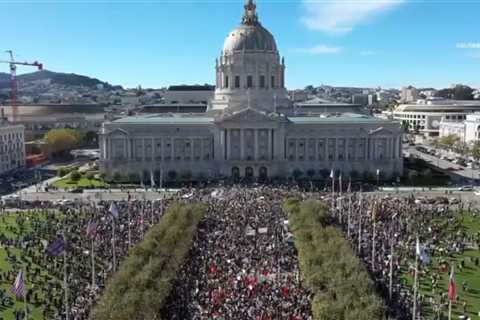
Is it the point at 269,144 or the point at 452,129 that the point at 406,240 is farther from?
the point at 452,129

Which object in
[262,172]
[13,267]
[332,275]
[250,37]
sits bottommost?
[13,267]

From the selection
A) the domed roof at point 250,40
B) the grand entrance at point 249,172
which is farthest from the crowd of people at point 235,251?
the domed roof at point 250,40

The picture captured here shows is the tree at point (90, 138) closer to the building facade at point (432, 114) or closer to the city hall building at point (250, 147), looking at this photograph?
the city hall building at point (250, 147)

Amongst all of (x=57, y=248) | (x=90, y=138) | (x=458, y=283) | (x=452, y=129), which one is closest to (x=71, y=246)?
(x=57, y=248)

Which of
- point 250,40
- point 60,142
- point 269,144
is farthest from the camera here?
point 60,142

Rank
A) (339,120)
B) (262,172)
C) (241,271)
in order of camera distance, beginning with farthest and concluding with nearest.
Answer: (339,120)
(262,172)
(241,271)

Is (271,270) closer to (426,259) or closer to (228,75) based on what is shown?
(426,259)

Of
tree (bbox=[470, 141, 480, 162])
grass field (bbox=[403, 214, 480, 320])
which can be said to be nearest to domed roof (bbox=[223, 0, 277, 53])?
tree (bbox=[470, 141, 480, 162])
